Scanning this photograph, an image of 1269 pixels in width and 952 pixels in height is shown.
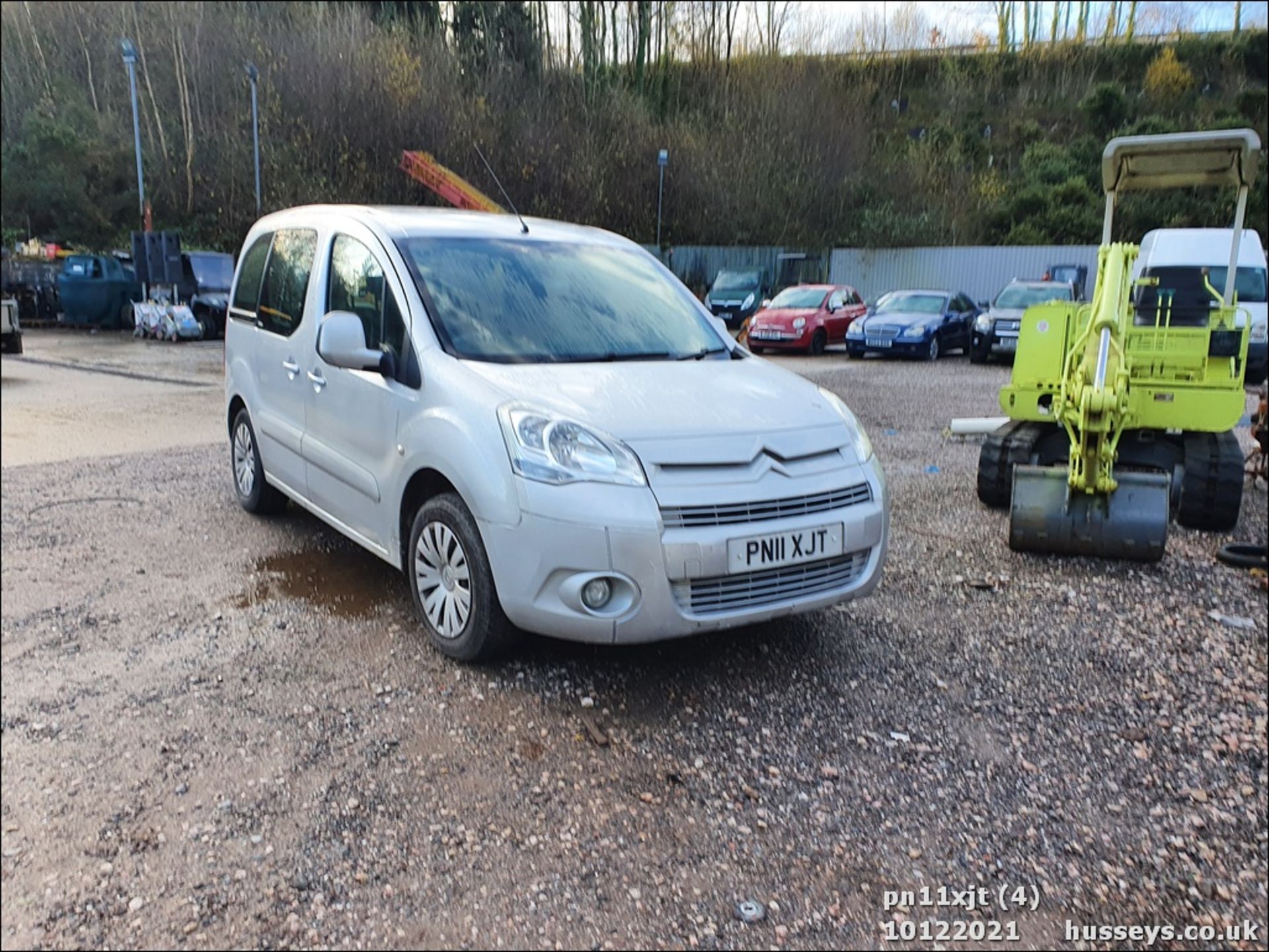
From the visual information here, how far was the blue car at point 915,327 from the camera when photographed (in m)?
18.4

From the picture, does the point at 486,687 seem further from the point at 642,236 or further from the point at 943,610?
the point at 642,236

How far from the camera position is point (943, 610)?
4.66 meters

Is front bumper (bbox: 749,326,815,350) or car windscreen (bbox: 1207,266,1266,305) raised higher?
car windscreen (bbox: 1207,266,1266,305)

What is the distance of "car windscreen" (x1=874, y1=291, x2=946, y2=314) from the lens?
63.3ft

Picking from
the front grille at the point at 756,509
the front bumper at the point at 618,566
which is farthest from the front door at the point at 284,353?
the front grille at the point at 756,509

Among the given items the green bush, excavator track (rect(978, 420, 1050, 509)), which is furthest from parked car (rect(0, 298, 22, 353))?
the green bush

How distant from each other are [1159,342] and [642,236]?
25132mm

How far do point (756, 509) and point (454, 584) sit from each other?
1256 mm

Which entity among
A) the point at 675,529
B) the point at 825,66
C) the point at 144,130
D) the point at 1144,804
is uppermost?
the point at 825,66

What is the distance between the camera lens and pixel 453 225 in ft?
15.0

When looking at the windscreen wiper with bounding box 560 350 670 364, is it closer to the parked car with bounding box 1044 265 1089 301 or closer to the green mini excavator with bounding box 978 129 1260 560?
the green mini excavator with bounding box 978 129 1260 560

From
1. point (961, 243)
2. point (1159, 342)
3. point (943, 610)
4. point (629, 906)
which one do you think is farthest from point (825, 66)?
point (629, 906)

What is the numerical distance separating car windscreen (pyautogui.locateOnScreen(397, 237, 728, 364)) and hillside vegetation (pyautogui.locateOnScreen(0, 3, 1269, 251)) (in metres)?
25.0

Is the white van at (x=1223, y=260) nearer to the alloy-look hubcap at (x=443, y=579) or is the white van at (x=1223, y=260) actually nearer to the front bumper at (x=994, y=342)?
the front bumper at (x=994, y=342)
